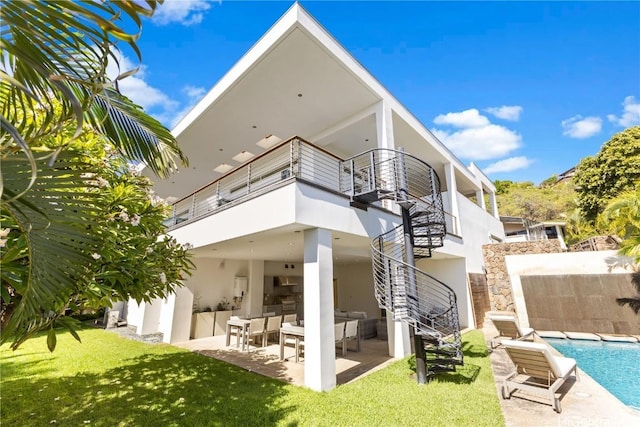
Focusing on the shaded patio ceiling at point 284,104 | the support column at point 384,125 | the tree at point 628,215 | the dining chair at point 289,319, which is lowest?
the dining chair at point 289,319

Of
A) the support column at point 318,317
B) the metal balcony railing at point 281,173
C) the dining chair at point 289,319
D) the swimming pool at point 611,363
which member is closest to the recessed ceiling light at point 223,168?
the metal balcony railing at point 281,173

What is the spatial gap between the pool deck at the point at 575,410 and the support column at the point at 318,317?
3297 millimetres

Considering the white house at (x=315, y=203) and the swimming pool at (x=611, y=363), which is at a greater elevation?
the white house at (x=315, y=203)

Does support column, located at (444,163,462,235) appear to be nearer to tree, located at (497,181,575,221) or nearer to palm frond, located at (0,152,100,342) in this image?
palm frond, located at (0,152,100,342)

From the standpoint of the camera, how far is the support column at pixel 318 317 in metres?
6.18

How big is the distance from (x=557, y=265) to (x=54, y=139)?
17582 mm

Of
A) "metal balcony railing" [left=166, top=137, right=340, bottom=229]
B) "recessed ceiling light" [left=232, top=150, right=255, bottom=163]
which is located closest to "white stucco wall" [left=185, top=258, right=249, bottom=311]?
"metal balcony railing" [left=166, top=137, right=340, bottom=229]

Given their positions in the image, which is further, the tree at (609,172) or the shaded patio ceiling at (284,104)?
the tree at (609,172)

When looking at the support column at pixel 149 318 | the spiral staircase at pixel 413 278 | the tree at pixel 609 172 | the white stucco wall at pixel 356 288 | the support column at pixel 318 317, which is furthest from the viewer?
the tree at pixel 609 172

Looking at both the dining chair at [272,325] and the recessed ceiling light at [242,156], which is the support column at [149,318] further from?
the recessed ceiling light at [242,156]

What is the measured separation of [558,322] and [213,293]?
15718 mm

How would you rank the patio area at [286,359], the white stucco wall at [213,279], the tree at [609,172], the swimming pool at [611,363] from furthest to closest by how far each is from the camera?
the tree at [609,172] → the white stucco wall at [213,279] → the patio area at [286,359] → the swimming pool at [611,363]

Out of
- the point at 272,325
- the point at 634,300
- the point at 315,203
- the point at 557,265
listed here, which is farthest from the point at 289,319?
the point at 634,300

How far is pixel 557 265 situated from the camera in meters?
13.1
